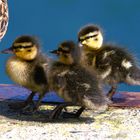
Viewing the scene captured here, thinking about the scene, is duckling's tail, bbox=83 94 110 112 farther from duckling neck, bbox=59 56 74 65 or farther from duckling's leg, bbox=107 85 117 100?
duckling's leg, bbox=107 85 117 100

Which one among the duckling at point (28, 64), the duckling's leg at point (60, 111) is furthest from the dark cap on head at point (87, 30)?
the duckling's leg at point (60, 111)

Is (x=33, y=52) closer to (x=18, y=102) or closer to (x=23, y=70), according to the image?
(x=23, y=70)

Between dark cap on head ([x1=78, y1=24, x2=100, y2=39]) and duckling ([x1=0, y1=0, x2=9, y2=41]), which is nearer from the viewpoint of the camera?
dark cap on head ([x1=78, y1=24, x2=100, y2=39])

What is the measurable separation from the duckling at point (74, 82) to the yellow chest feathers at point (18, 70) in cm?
13

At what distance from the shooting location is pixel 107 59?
246 centimetres

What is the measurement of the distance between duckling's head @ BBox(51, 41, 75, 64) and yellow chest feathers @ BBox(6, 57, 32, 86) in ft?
0.52

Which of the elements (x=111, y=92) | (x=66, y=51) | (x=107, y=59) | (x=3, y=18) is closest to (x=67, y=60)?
(x=66, y=51)

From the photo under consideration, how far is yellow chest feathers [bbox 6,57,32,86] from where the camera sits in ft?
7.64

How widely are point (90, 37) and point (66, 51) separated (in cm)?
30

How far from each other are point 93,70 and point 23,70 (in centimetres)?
26

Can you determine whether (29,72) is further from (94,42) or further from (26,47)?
(94,42)

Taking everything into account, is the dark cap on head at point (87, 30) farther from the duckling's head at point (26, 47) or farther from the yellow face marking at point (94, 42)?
the duckling's head at point (26, 47)

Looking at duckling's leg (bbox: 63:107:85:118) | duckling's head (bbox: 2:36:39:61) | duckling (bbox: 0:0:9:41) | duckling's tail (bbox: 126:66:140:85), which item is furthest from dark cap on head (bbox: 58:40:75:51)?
duckling (bbox: 0:0:9:41)

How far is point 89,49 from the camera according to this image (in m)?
2.51
